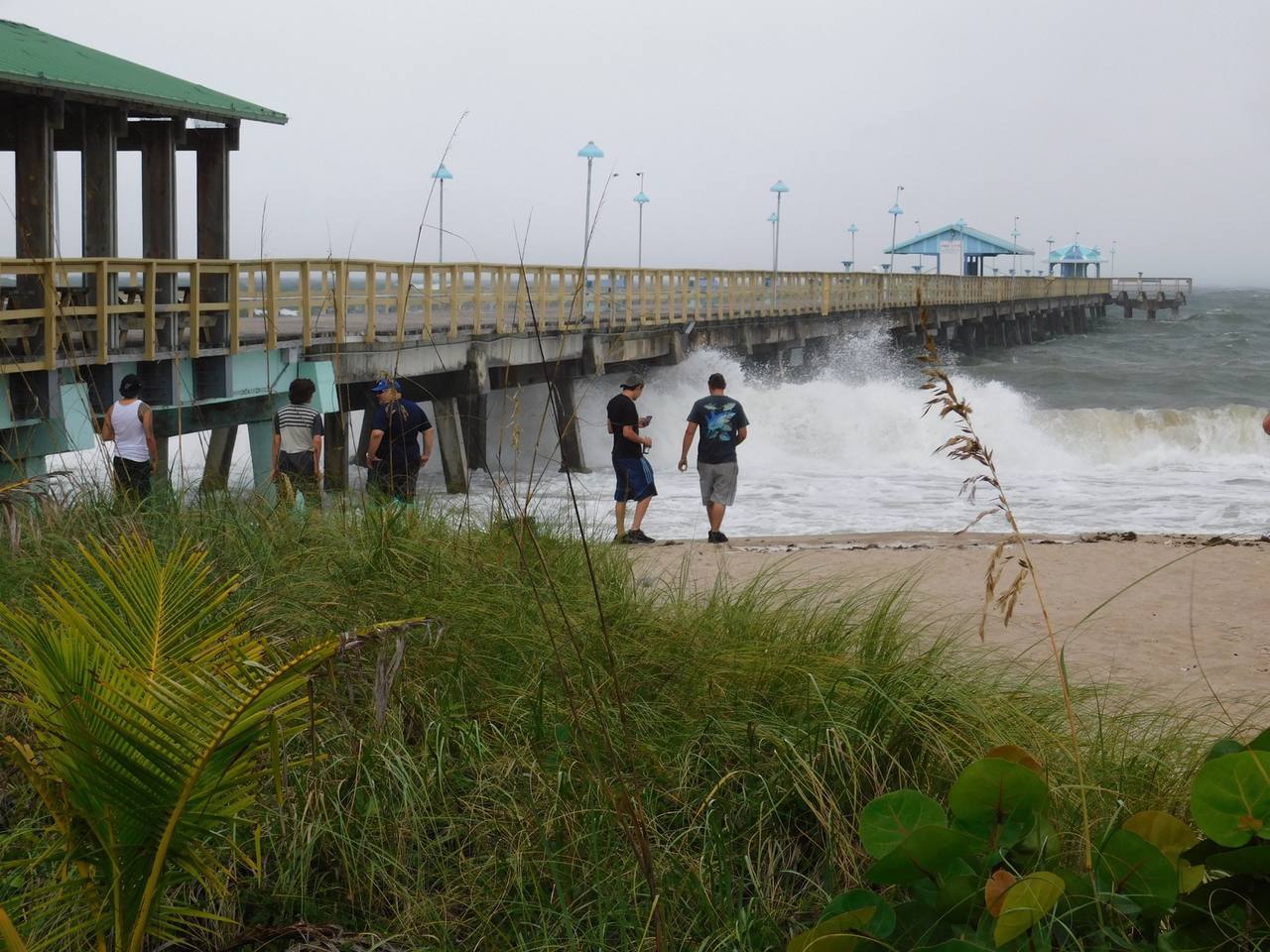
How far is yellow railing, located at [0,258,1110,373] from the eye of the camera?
10.5 meters

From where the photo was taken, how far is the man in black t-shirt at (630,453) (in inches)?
449

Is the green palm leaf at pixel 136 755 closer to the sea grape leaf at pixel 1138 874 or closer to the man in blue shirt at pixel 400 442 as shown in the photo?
the sea grape leaf at pixel 1138 874

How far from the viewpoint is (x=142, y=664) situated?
263cm

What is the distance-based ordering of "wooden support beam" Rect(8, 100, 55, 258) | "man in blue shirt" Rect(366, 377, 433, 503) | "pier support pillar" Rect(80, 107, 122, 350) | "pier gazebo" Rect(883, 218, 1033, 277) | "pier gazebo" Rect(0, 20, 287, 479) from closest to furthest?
"man in blue shirt" Rect(366, 377, 433, 503), "pier gazebo" Rect(0, 20, 287, 479), "wooden support beam" Rect(8, 100, 55, 258), "pier support pillar" Rect(80, 107, 122, 350), "pier gazebo" Rect(883, 218, 1033, 277)

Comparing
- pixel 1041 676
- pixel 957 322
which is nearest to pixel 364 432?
pixel 1041 676

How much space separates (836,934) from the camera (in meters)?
2.35

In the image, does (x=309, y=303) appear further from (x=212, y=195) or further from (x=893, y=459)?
(x=893, y=459)

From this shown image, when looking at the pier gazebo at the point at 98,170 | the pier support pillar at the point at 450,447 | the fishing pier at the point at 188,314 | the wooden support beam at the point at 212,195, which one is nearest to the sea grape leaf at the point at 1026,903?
the fishing pier at the point at 188,314

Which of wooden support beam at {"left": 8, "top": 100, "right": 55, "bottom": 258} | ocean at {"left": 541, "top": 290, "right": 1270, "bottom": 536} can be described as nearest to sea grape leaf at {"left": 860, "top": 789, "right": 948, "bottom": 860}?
ocean at {"left": 541, "top": 290, "right": 1270, "bottom": 536}

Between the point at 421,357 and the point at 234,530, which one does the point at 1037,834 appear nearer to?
the point at 234,530

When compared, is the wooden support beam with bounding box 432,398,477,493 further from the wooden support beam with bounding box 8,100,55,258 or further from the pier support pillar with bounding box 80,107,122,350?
the wooden support beam with bounding box 8,100,55,258

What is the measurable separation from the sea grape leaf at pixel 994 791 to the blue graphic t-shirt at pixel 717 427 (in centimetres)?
923

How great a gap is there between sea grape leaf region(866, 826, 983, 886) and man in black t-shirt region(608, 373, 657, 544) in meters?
8.84

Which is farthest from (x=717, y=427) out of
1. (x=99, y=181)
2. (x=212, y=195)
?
(x=212, y=195)
